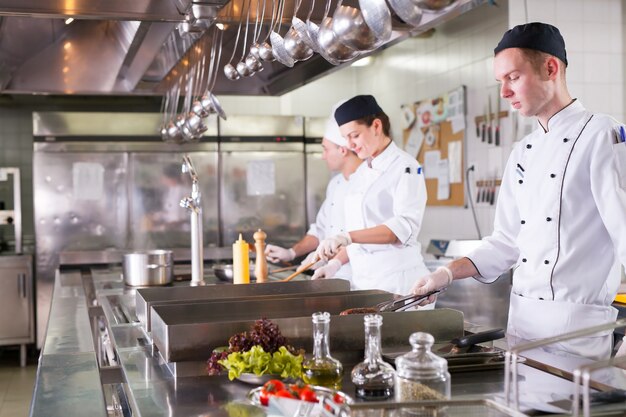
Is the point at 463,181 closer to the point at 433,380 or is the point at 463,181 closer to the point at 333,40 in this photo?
the point at 333,40

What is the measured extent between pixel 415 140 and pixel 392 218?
365cm

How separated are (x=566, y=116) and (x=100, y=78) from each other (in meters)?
4.16

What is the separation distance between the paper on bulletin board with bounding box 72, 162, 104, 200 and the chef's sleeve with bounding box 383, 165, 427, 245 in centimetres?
420

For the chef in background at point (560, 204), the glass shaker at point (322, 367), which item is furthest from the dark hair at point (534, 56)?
the glass shaker at point (322, 367)

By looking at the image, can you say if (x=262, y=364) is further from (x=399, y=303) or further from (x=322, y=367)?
(x=399, y=303)

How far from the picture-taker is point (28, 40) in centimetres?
483

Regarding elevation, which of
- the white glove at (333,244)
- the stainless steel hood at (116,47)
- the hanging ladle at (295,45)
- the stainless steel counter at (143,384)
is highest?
the stainless steel hood at (116,47)

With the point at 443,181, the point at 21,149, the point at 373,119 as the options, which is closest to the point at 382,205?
the point at 373,119

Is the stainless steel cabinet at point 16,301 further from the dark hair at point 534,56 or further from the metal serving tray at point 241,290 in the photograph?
the dark hair at point 534,56

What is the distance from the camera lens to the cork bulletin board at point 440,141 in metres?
6.20

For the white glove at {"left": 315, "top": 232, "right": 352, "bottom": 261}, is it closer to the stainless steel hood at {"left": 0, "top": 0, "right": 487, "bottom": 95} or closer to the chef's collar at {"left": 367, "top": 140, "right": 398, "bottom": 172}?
the chef's collar at {"left": 367, "top": 140, "right": 398, "bottom": 172}

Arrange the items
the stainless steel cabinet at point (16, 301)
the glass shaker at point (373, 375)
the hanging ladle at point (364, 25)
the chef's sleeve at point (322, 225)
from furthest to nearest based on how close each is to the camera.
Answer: the stainless steel cabinet at point (16, 301) → the chef's sleeve at point (322, 225) → the hanging ladle at point (364, 25) → the glass shaker at point (373, 375)

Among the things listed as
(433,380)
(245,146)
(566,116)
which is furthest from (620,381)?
(245,146)

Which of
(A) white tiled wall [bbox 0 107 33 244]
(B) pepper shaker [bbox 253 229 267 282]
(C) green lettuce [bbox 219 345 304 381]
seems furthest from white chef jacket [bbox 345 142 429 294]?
(A) white tiled wall [bbox 0 107 33 244]
